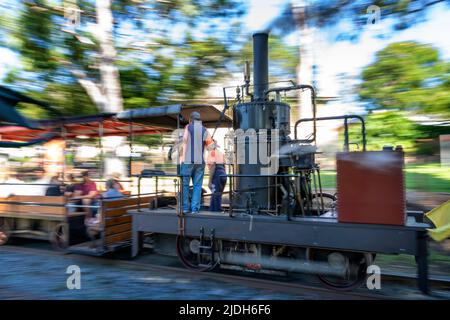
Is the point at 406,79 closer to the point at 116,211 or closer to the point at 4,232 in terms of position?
the point at 116,211

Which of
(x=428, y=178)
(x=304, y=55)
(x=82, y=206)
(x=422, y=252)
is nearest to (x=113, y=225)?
(x=82, y=206)

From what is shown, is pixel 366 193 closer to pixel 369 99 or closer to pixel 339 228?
pixel 339 228

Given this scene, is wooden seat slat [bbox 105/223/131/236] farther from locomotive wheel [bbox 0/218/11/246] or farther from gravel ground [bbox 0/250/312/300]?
locomotive wheel [bbox 0/218/11/246]

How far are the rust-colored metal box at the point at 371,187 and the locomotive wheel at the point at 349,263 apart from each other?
22.2 inches

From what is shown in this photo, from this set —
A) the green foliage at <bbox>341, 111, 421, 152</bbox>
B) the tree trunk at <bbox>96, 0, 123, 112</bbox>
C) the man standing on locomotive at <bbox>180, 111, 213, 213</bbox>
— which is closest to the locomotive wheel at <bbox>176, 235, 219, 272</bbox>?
the man standing on locomotive at <bbox>180, 111, 213, 213</bbox>

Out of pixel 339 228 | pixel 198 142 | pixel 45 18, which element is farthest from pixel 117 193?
pixel 45 18

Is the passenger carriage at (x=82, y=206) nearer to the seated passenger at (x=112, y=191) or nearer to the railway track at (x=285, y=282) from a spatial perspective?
the seated passenger at (x=112, y=191)

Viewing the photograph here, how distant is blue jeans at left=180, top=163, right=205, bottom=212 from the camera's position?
6.00 metres

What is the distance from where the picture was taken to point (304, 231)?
16.3ft

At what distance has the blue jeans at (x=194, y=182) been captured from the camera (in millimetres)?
6004

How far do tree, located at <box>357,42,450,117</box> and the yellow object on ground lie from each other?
27.4 feet

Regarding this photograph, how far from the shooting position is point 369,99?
13547 millimetres

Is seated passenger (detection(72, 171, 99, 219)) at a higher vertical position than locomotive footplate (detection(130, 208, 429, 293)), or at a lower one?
higher

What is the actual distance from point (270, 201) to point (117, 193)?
2.92 meters
